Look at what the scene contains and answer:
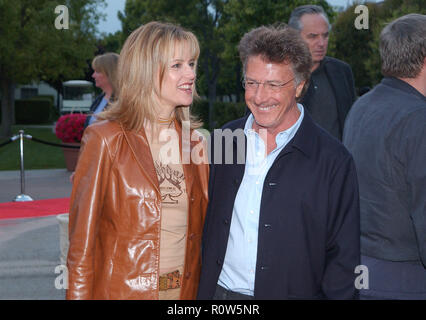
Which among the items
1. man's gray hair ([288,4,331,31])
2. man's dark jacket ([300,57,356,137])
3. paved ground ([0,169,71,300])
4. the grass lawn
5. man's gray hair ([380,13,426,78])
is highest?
man's gray hair ([288,4,331,31])

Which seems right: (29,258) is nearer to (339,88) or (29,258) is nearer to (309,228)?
(339,88)

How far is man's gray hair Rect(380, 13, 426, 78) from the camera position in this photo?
2697 millimetres

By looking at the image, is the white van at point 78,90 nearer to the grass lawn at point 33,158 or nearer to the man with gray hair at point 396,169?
the grass lawn at point 33,158

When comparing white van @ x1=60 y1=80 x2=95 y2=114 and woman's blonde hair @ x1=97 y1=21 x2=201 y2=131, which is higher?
woman's blonde hair @ x1=97 y1=21 x2=201 y2=131

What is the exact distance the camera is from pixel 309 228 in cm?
252

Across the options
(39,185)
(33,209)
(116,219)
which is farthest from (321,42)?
(39,185)

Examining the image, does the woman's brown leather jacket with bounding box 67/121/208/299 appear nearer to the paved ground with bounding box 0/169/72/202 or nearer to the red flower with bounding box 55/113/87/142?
the paved ground with bounding box 0/169/72/202

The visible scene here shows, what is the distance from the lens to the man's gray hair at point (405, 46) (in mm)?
2697

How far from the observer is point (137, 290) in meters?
2.75

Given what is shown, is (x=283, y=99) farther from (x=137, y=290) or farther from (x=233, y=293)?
(x=137, y=290)

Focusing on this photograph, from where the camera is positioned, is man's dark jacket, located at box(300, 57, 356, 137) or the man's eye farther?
man's dark jacket, located at box(300, 57, 356, 137)

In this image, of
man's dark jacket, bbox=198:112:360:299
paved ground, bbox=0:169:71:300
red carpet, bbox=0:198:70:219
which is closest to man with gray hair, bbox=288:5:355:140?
man's dark jacket, bbox=198:112:360:299

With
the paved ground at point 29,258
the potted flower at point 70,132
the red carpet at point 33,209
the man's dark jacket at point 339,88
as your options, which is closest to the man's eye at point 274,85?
the man's dark jacket at point 339,88

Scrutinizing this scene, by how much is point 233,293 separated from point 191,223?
449 mm
